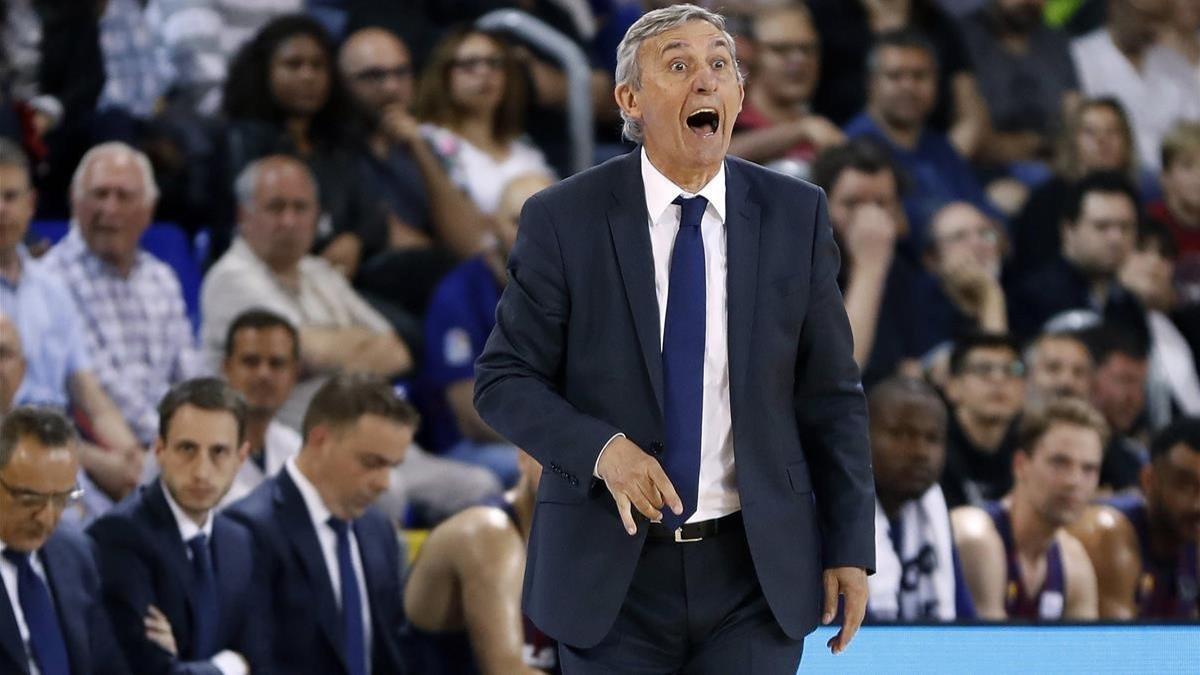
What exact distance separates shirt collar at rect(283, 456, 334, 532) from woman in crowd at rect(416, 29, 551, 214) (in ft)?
7.24

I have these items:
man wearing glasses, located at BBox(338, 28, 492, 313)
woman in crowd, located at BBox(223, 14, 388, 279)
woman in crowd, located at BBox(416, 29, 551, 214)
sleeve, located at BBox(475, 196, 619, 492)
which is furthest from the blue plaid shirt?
sleeve, located at BBox(475, 196, 619, 492)

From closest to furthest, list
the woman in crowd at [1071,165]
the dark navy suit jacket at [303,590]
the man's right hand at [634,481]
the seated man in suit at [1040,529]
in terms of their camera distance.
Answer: the man's right hand at [634,481], the dark navy suit jacket at [303,590], the seated man in suit at [1040,529], the woman in crowd at [1071,165]

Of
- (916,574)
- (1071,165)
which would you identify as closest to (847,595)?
(916,574)

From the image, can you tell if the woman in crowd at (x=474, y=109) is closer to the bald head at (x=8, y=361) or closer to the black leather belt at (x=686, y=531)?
the bald head at (x=8, y=361)

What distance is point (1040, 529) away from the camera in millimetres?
5023

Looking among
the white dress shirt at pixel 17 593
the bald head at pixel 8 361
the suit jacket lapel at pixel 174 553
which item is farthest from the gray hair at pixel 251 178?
the white dress shirt at pixel 17 593

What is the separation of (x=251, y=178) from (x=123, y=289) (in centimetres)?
53

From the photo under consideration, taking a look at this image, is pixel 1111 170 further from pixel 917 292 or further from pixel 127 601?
pixel 127 601

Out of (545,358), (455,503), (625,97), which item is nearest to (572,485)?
(545,358)

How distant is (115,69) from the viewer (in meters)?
6.21

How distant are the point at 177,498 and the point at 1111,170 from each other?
14.5ft

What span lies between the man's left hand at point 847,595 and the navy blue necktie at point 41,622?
185cm

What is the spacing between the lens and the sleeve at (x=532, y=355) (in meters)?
2.24

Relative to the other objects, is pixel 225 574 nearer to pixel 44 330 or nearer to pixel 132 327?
pixel 44 330
